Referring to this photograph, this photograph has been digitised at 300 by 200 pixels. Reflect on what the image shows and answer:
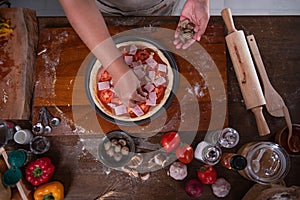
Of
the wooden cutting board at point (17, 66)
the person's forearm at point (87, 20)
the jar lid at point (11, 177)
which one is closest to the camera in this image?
the person's forearm at point (87, 20)

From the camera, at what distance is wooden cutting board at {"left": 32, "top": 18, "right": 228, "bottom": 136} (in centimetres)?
127

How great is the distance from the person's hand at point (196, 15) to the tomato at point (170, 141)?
1.02 feet

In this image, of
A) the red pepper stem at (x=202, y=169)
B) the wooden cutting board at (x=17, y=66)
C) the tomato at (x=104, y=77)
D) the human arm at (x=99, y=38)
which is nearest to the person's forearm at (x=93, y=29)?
the human arm at (x=99, y=38)

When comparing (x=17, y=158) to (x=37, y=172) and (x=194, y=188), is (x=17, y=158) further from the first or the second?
(x=194, y=188)

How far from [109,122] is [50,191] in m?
0.29

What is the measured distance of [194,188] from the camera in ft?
3.92

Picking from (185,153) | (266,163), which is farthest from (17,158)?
(266,163)

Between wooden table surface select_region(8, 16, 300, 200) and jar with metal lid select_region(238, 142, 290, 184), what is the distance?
0.09 m

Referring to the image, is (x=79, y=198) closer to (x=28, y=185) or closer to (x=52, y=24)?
(x=28, y=185)

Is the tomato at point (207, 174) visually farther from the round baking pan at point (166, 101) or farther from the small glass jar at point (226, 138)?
the round baking pan at point (166, 101)

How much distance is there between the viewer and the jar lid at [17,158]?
3.81 feet

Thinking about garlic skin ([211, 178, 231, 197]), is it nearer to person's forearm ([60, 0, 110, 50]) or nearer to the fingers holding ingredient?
the fingers holding ingredient

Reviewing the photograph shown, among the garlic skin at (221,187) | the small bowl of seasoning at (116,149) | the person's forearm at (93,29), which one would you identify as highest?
the person's forearm at (93,29)

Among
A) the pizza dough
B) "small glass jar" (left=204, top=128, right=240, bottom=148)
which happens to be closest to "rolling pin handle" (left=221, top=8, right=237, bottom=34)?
the pizza dough
